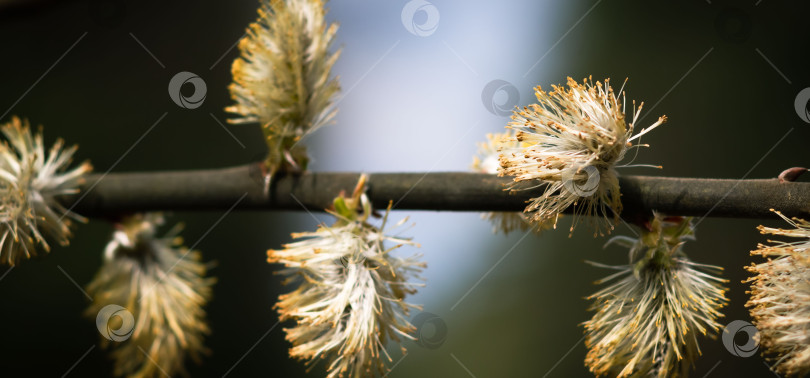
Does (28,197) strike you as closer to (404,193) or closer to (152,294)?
(152,294)

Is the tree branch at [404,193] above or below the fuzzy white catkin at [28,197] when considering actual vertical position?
above

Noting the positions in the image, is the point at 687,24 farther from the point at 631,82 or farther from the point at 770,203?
the point at 770,203

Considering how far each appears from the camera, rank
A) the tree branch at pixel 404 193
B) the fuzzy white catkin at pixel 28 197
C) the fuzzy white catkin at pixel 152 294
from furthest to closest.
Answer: the fuzzy white catkin at pixel 152 294 → the fuzzy white catkin at pixel 28 197 → the tree branch at pixel 404 193

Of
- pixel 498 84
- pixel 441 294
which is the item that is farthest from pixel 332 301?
pixel 441 294

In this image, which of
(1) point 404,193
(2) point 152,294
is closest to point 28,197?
(2) point 152,294

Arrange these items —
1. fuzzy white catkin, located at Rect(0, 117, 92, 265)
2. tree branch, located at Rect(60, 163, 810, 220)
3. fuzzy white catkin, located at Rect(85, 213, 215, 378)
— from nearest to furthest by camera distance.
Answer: tree branch, located at Rect(60, 163, 810, 220)
fuzzy white catkin, located at Rect(0, 117, 92, 265)
fuzzy white catkin, located at Rect(85, 213, 215, 378)

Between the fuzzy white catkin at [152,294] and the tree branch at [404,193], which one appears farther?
the fuzzy white catkin at [152,294]

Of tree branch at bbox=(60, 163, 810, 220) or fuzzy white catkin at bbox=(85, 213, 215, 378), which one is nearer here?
tree branch at bbox=(60, 163, 810, 220)

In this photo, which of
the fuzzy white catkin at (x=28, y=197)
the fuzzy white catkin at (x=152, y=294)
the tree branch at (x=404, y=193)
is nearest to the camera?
the tree branch at (x=404, y=193)
